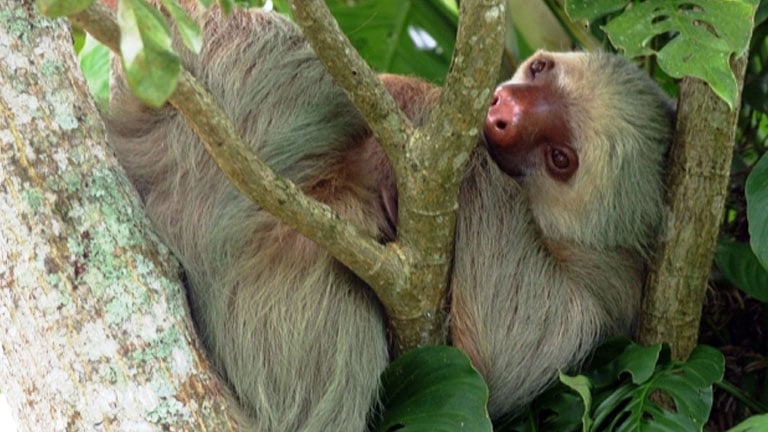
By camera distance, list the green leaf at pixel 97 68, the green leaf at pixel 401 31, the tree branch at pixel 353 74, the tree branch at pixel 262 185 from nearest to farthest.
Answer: the tree branch at pixel 262 185 → the tree branch at pixel 353 74 → the green leaf at pixel 97 68 → the green leaf at pixel 401 31

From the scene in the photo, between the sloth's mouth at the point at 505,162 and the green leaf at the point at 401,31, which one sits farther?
the green leaf at the point at 401,31

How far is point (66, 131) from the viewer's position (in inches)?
118

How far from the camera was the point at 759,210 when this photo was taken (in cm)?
378

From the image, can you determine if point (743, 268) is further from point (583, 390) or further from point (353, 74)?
point (353, 74)

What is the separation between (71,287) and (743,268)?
274 centimetres

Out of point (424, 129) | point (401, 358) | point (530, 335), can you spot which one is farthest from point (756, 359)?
point (424, 129)

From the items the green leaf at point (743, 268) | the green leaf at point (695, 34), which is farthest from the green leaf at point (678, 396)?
the green leaf at point (695, 34)

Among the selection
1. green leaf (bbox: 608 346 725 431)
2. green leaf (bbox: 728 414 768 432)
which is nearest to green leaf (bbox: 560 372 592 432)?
green leaf (bbox: 608 346 725 431)

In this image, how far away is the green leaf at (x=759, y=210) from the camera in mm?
3711

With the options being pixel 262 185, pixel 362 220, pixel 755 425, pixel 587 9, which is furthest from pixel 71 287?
pixel 755 425

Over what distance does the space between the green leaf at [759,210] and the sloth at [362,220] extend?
0.34 m

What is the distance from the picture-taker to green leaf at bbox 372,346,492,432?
352 cm

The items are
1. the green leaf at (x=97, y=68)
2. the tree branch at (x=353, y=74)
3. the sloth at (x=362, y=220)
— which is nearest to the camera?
the tree branch at (x=353, y=74)

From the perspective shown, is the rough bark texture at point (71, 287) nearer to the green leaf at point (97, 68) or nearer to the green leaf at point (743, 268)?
the green leaf at point (97, 68)
